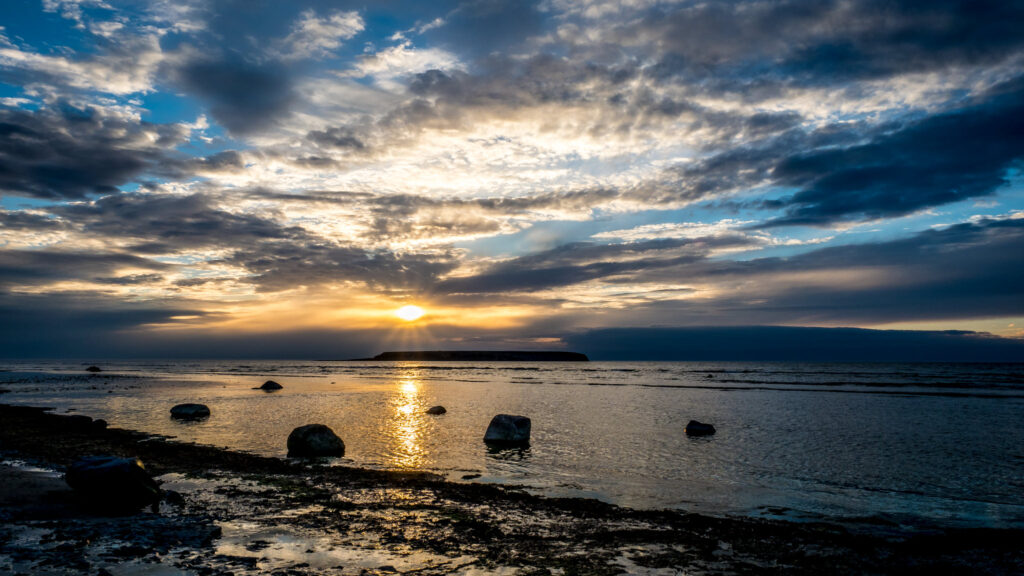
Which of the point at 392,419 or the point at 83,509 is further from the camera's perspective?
the point at 392,419

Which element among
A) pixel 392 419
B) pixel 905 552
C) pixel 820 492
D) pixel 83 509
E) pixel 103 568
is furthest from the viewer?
pixel 392 419

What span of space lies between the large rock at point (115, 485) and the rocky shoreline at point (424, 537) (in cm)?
35

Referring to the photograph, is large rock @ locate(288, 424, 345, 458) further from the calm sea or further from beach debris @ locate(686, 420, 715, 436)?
beach debris @ locate(686, 420, 715, 436)

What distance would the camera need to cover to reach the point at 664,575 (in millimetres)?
8562

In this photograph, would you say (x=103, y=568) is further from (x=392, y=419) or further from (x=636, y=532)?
(x=392, y=419)

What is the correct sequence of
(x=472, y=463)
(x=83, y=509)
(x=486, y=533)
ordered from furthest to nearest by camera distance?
(x=472, y=463) < (x=83, y=509) < (x=486, y=533)

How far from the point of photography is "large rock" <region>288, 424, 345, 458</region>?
2020 centimetres

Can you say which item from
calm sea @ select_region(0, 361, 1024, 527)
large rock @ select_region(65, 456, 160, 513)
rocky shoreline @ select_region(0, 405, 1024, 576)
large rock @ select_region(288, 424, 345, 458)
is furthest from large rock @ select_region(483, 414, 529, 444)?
large rock @ select_region(65, 456, 160, 513)

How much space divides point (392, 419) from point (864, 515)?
24.7 m

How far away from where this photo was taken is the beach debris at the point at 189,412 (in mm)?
32100

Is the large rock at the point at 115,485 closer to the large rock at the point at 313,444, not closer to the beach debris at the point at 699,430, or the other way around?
the large rock at the point at 313,444

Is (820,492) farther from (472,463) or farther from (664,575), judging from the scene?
(472,463)

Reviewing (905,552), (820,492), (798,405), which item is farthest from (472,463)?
(798,405)

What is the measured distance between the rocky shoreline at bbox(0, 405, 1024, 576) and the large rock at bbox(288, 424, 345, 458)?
4789 millimetres
